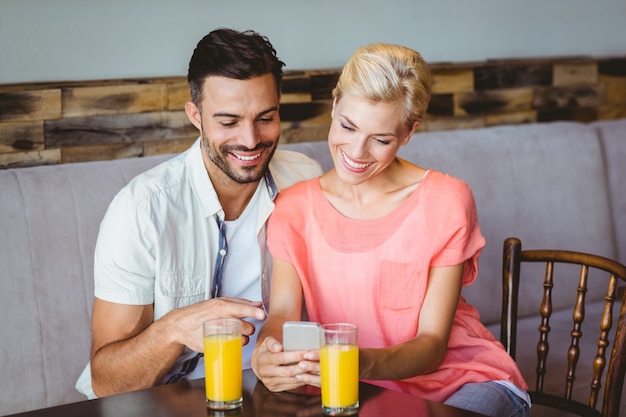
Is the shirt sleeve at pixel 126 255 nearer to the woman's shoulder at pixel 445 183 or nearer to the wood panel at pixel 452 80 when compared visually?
Result: the woman's shoulder at pixel 445 183

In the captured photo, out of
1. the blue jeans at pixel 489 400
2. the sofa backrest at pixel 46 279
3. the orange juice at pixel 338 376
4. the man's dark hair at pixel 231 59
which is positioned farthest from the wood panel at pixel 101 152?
the orange juice at pixel 338 376

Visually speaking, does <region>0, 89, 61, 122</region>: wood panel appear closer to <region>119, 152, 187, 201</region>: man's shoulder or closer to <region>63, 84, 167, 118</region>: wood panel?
<region>63, 84, 167, 118</region>: wood panel

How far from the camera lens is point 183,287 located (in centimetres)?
213

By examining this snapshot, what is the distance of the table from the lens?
1.53 metres

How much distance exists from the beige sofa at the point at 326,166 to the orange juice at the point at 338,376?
0.56m

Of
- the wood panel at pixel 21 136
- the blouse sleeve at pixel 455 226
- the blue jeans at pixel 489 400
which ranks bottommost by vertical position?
the blue jeans at pixel 489 400

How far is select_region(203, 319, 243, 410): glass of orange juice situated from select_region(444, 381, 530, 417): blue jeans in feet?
1.94

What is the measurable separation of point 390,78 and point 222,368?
0.74m

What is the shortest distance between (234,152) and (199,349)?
477 millimetres

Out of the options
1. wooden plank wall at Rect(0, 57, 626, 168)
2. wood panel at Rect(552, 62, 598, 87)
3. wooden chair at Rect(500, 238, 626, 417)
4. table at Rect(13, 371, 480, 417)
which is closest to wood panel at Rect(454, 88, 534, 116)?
wooden plank wall at Rect(0, 57, 626, 168)

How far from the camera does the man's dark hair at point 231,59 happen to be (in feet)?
6.88

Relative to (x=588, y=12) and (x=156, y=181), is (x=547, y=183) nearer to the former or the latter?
(x=588, y=12)

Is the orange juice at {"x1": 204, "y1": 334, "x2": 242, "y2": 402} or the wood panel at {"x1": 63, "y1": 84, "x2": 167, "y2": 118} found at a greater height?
the wood panel at {"x1": 63, "y1": 84, "x2": 167, "y2": 118}

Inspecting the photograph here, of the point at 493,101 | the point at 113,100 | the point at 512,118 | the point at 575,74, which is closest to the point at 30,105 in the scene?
the point at 113,100
